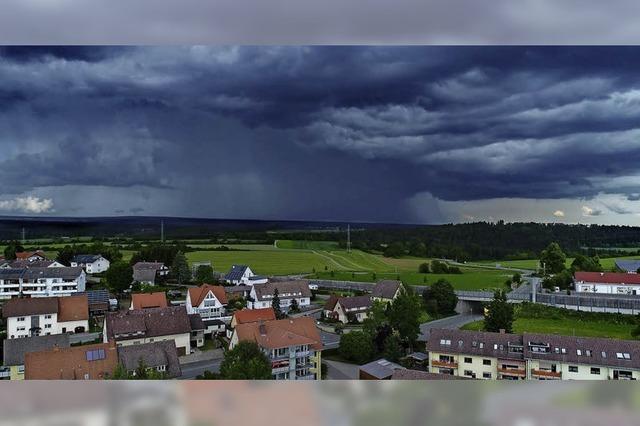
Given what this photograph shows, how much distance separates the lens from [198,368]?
3016mm

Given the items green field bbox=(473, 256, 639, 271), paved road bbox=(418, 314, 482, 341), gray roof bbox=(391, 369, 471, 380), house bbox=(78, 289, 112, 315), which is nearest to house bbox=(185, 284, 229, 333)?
house bbox=(78, 289, 112, 315)

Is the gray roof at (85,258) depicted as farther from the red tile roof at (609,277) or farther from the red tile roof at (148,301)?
the red tile roof at (609,277)

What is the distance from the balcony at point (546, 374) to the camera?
2.92 metres

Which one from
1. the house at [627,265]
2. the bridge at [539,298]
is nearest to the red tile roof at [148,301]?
the bridge at [539,298]

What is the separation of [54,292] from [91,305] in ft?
0.88

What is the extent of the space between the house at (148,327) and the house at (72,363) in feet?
0.36

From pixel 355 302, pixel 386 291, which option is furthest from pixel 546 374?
pixel 355 302

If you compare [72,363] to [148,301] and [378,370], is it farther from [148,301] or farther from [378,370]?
[378,370]

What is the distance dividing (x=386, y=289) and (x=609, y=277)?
4.82 ft

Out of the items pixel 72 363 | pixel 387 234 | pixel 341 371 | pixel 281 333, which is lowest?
pixel 341 371

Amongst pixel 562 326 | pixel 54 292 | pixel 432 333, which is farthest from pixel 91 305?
pixel 562 326

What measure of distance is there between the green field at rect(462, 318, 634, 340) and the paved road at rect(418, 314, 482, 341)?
4 cm

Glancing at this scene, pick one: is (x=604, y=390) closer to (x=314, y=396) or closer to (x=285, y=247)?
(x=314, y=396)

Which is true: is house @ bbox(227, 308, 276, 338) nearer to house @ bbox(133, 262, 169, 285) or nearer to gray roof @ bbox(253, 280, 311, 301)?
gray roof @ bbox(253, 280, 311, 301)
